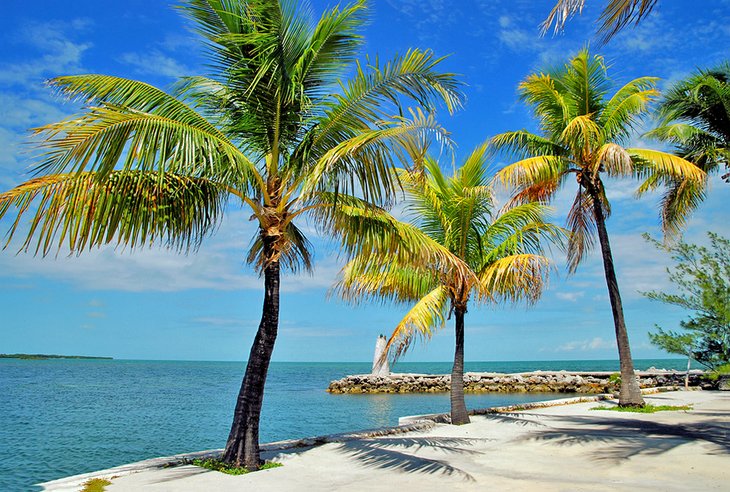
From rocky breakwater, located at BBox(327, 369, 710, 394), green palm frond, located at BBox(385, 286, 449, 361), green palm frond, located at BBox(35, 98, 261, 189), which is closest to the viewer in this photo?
green palm frond, located at BBox(35, 98, 261, 189)

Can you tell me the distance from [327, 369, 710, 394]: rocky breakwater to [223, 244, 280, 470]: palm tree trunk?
27.9 meters

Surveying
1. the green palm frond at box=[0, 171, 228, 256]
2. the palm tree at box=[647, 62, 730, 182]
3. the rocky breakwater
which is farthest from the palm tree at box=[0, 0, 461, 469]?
the rocky breakwater

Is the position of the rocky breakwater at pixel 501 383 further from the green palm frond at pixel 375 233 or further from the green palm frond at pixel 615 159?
the green palm frond at pixel 375 233

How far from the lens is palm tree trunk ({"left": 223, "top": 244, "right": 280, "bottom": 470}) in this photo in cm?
786

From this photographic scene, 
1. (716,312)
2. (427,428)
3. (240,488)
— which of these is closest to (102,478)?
(240,488)

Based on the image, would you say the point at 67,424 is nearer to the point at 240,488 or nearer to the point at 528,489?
the point at 240,488

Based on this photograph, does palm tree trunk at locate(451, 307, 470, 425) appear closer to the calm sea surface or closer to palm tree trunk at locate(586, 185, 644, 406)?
palm tree trunk at locate(586, 185, 644, 406)

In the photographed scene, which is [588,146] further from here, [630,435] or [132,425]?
[132,425]

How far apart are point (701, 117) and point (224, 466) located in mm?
13876

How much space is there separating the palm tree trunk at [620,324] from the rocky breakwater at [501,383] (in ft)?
56.1

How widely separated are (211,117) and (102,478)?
17.1 feet

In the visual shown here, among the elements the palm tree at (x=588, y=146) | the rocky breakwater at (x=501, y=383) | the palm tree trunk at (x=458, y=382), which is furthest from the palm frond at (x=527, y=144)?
the rocky breakwater at (x=501, y=383)

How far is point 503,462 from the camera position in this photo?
326 inches

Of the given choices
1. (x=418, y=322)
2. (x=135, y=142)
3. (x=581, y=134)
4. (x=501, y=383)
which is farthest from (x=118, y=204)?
(x=501, y=383)
